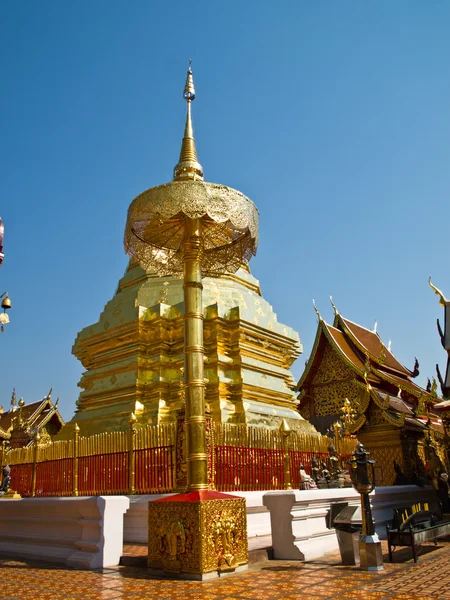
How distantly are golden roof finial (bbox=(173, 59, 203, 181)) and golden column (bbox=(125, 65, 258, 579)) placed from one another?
1cm

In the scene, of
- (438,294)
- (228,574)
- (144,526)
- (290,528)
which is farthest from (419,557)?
(438,294)

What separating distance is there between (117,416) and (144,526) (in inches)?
125

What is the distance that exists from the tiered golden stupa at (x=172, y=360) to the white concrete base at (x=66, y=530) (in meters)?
2.84

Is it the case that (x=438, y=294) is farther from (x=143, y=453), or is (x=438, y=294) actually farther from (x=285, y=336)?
(x=143, y=453)

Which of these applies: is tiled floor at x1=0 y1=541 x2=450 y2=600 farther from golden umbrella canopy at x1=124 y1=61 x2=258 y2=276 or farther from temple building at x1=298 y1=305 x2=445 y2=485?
temple building at x1=298 y1=305 x2=445 y2=485

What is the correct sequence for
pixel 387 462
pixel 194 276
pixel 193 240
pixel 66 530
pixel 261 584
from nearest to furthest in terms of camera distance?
pixel 261 584 → pixel 194 276 → pixel 193 240 → pixel 66 530 → pixel 387 462

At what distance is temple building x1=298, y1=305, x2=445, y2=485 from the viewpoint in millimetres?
12812

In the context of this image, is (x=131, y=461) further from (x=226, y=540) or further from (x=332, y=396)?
(x=332, y=396)

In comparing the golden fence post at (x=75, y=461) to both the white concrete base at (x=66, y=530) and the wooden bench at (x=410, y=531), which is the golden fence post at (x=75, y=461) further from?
the wooden bench at (x=410, y=531)

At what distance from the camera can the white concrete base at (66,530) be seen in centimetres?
554

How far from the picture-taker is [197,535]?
472cm

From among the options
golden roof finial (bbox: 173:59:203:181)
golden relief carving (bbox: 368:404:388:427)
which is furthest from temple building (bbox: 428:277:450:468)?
golden roof finial (bbox: 173:59:203:181)

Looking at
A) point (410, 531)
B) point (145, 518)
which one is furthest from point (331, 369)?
point (410, 531)

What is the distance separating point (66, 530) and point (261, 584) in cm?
279
